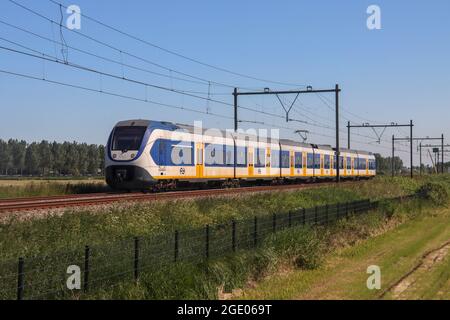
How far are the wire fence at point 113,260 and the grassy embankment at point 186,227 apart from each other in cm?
30

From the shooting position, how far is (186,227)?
17.1 m

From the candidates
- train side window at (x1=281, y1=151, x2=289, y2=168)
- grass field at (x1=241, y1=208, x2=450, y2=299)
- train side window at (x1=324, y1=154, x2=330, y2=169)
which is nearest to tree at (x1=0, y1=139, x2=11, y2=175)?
train side window at (x1=324, y1=154, x2=330, y2=169)

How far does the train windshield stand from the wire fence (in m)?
11.6

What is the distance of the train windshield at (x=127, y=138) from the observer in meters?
26.5

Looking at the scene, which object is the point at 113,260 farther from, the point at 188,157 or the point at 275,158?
the point at 275,158

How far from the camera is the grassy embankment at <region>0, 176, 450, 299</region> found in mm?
11219

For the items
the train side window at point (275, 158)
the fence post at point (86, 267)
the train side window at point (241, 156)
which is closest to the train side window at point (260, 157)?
the train side window at point (275, 158)

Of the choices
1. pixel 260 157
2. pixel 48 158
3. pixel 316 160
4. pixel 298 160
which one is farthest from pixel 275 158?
pixel 48 158

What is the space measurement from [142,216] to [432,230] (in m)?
12.4

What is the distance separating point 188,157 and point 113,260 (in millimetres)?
18532

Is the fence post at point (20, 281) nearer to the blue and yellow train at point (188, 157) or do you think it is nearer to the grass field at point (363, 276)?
the grass field at point (363, 276)

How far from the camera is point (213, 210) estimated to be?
808 inches
